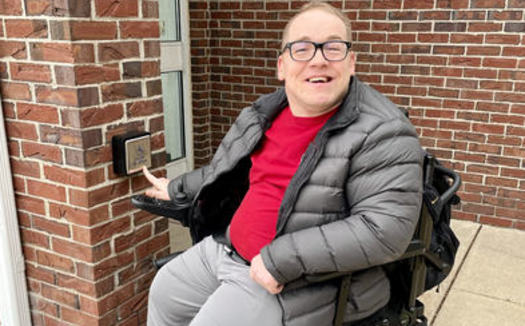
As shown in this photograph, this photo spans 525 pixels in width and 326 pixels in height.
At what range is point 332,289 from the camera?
158 cm

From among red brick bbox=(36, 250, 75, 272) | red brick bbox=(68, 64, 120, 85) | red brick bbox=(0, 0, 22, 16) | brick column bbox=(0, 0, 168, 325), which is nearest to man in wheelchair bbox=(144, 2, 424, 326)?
brick column bbox=(0, 0, 168, 325)

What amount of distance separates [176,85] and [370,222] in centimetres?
322

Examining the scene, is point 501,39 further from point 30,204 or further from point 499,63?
point 30,204

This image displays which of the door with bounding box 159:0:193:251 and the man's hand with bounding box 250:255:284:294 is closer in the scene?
the man's hand with bounding box 250:255:284:294

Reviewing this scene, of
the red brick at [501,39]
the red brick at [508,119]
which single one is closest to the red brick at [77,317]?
the red brick at [508,119]

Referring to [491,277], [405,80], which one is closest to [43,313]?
[491,277]

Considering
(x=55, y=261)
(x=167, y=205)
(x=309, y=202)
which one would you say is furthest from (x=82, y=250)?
(x=309, y=202)

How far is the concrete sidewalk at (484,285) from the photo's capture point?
2695 millimetres

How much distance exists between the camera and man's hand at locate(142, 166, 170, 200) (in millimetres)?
2160

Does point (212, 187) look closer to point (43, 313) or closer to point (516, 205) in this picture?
point (43, 313)

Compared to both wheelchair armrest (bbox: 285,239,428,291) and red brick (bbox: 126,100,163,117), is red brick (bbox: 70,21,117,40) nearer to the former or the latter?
red brick (bbox: 126,100,163,117)

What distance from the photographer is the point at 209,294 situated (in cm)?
185

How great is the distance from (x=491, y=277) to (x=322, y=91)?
2.13 metres

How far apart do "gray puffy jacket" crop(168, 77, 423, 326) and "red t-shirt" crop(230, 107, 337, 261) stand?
0.38ft
